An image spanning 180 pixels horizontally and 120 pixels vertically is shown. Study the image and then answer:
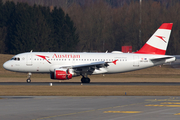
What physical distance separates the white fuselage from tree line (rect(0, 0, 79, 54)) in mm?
39067

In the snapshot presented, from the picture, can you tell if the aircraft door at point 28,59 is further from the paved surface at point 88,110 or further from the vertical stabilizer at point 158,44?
the paved surface at point 88,110

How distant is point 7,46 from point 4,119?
76493 millimetres

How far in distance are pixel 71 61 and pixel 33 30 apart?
4457cm

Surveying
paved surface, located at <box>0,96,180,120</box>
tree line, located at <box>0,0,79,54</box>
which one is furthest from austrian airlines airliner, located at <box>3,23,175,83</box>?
tree line, located at <box>0,0,79,54</box>

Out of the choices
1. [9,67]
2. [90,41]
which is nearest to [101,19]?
[90,41]

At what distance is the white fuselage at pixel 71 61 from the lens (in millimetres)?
47188

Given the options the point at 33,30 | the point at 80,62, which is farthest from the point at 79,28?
the point at 80,62

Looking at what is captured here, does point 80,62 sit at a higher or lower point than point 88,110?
higher

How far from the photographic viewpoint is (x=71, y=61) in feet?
157

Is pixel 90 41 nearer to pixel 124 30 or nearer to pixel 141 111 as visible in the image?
pixel 124 30

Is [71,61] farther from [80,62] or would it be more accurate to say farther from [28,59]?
[28,59]

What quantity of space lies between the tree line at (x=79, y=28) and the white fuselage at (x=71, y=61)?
3910 cm

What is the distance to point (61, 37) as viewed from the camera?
321 ft

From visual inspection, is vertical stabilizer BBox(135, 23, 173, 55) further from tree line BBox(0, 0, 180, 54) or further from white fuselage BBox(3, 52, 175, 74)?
tree line BBox(0, 0, 180, 54)
